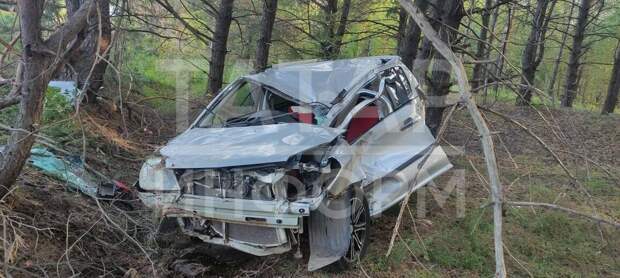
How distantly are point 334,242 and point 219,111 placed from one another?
7.37ft

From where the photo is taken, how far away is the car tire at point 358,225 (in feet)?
13.9

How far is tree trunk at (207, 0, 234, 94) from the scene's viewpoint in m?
11.6

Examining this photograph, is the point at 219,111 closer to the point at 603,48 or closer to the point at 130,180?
the point at 130,180

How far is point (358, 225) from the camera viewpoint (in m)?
4.33

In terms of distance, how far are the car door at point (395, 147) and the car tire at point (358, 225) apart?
0.24 m

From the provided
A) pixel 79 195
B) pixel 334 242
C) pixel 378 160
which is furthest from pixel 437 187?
pixel 79 195

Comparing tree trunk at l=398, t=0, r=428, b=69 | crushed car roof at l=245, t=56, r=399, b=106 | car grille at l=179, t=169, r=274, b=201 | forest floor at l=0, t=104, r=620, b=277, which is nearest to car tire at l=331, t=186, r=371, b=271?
forest floor at l=0, t=104, r=620, b=277

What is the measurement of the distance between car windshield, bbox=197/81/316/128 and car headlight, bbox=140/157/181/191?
104 centimetres

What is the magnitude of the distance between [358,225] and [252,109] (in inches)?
82.2

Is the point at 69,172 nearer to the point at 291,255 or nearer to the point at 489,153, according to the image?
→ the point at 291,255

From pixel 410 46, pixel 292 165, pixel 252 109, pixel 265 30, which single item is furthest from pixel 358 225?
pixel 265 30

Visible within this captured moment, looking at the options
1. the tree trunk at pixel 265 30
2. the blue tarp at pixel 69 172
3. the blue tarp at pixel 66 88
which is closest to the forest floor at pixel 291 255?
the blue tarp at pixel 69 172

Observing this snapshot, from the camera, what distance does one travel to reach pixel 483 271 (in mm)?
4406

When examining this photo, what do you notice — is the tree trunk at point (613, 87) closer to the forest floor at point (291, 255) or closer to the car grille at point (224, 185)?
the forest floor at point (291, 255)
